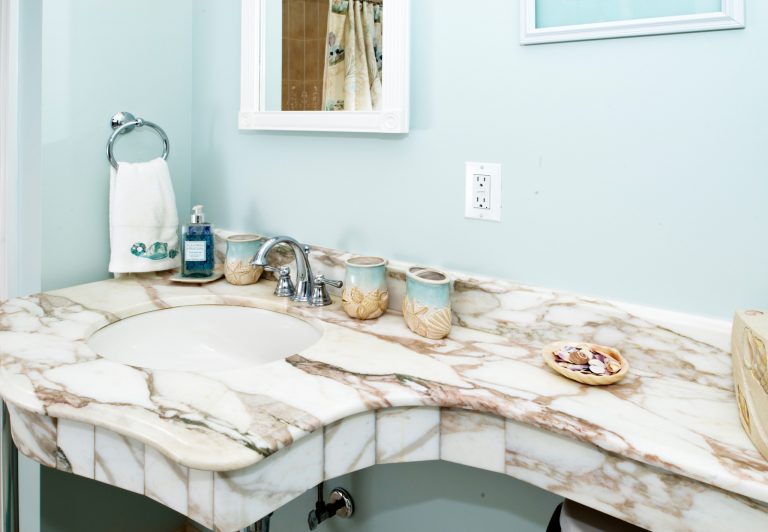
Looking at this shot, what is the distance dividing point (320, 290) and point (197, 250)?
0.35 meters

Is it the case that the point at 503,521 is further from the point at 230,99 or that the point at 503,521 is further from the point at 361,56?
the point at 230,99

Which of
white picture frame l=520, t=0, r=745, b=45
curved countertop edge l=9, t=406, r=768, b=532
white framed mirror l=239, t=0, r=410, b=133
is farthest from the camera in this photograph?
white framed mirror l=239, t=0, r=410, b=133

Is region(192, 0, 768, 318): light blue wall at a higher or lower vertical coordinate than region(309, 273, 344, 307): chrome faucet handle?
higher

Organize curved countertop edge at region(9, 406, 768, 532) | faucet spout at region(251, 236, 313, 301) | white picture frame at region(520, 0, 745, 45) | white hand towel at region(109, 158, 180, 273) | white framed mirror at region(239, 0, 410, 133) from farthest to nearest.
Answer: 1. white hand towel at region(109, 158, 180, 273)
2. faucet spout at region(251, 236, 313, 301)
3. white framed mirror at region(239, 0, 410, 133)
4. white picture frame at region(520, 0, 745, 45)
5. curved countertop edge at region(9, 406, 768, 532)

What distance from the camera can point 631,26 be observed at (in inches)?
35.5

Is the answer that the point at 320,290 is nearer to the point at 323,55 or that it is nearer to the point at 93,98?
the point at 323,55

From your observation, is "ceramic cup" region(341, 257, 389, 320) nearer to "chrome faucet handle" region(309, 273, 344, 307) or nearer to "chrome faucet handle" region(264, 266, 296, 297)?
"chrome faucet handle" region(309, 273, 344, 307)

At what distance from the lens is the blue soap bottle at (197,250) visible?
1.39m

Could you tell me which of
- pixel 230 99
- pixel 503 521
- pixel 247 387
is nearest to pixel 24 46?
pixel 230 99

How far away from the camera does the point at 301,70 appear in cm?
133

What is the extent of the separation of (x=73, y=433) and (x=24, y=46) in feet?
3.02

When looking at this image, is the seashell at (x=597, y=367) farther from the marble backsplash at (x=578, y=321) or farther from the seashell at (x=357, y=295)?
the seashell at (x=357, y=295)

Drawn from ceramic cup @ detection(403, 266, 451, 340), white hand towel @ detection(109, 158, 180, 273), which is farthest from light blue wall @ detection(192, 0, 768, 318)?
white hand towel @ detection(109, 158, 180, 273)

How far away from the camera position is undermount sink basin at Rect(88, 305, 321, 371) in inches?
45.8
